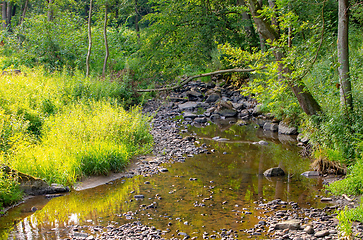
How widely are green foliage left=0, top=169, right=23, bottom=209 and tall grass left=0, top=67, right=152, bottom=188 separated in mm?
535

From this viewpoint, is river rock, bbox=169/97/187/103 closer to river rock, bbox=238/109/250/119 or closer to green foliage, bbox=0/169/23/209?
river rock, bbox=238/109/250/119

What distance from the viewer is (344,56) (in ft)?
24.0

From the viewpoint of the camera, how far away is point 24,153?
23.2 feet

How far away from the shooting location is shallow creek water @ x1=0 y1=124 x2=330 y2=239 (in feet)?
17.6

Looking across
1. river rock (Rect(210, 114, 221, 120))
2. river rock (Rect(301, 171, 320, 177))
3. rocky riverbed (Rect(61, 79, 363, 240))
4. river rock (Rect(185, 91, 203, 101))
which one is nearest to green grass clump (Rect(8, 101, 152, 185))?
rocky riverbed (Rect(61, 79, 363, 240))

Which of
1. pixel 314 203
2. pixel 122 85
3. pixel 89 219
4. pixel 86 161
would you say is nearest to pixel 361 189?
pixel 314 203

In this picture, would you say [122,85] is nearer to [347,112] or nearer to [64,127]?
[64,127]

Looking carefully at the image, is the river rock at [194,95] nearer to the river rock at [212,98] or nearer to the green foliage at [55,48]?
the river rock at [212,98]

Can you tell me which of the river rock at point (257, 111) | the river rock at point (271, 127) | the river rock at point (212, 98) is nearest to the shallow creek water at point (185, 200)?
the river rock at point (271, 127)

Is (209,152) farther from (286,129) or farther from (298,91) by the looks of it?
A: (286,129)

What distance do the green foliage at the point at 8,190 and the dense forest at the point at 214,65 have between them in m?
0.10

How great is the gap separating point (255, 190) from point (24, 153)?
17.3 feet

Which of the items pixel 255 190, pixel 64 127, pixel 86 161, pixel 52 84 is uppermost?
pixel 52 84

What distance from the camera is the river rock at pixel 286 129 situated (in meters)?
11.9
